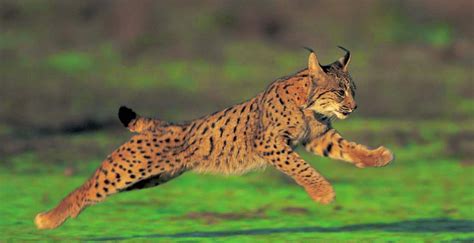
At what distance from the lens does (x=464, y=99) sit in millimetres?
19391

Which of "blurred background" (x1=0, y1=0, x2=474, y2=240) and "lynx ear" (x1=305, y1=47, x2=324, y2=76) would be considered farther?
"blurred background" (x1=0, y1=0, x2=474, y2=240)

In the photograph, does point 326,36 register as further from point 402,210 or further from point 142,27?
point 402,210

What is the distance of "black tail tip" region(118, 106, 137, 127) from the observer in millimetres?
10031

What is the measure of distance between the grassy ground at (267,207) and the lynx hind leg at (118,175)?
0.80 ft

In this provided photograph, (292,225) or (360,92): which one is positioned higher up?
(360,92)

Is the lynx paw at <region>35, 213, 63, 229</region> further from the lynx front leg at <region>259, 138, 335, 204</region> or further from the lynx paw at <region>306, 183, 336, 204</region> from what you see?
the lynx paw at <region>306, 183, 336, 204</region>

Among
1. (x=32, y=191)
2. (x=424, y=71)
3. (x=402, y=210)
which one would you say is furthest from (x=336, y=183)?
(x=424, y=71)

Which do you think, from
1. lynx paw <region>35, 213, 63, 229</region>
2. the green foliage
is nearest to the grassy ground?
lynx paw <region>35, 213, 63, 229</region>

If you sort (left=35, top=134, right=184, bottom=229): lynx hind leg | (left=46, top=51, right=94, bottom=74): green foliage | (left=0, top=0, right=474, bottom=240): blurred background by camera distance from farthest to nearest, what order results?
(left=46, top=51, right=94, bottom=74): green foliage < (left=0, top=0, right=474, bottom=240): blurred background < (left=35, top=134, right=184, bottom=229): lynx hind leg

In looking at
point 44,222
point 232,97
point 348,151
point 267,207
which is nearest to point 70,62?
point 232,97

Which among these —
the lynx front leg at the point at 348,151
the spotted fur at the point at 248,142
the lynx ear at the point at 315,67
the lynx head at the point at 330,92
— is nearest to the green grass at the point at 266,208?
the spotted fur at the point at 248,142

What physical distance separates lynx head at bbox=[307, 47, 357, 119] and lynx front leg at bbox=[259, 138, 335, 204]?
349mm

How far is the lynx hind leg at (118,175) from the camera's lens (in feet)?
32.4

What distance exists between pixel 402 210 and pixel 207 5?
12711 millimetres
